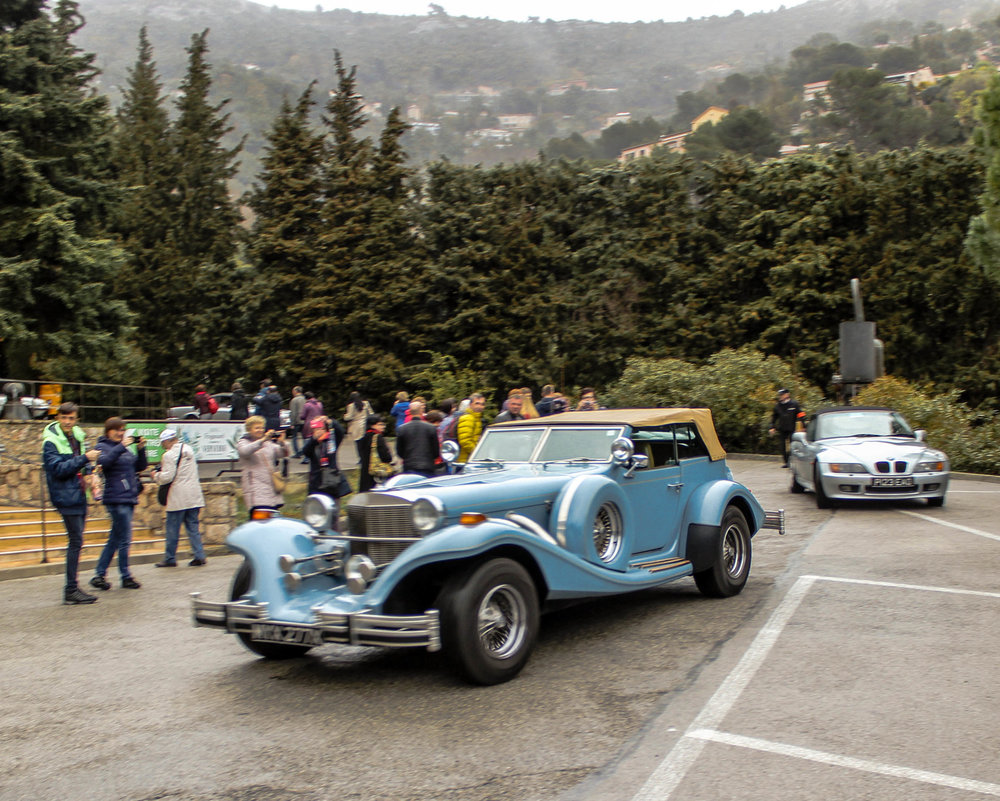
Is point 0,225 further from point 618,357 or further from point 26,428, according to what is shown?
point 618,357

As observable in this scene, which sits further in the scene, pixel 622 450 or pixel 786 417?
pixel 786 417

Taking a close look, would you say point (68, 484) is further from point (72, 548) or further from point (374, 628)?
point (374, 628)

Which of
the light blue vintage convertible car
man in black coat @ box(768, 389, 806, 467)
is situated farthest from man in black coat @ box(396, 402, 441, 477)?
man in black coat @ box(768, 389, 806, 467)

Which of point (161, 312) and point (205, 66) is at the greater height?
point (205, 66)

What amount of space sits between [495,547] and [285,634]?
1.41m

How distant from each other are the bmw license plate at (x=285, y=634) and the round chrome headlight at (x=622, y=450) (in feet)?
9.41

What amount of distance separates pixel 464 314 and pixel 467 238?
3.89 m

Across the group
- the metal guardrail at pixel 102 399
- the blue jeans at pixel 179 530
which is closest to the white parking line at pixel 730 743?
the blue jeans at pixel 179 530

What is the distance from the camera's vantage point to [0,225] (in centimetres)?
2470

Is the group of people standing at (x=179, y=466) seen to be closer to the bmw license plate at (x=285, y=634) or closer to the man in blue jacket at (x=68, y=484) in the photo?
the man in blue jacket at (x=68, y=484)

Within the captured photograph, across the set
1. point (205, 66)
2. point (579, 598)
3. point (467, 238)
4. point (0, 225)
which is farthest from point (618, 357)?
point (579, 598)

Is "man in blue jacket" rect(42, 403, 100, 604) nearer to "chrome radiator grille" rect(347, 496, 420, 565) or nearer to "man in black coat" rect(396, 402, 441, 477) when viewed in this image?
"chrome radiator grille" rect(347, 496, 420, 565)

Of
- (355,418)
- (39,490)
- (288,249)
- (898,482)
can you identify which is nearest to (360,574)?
(898,482)

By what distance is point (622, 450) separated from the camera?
309 inches
